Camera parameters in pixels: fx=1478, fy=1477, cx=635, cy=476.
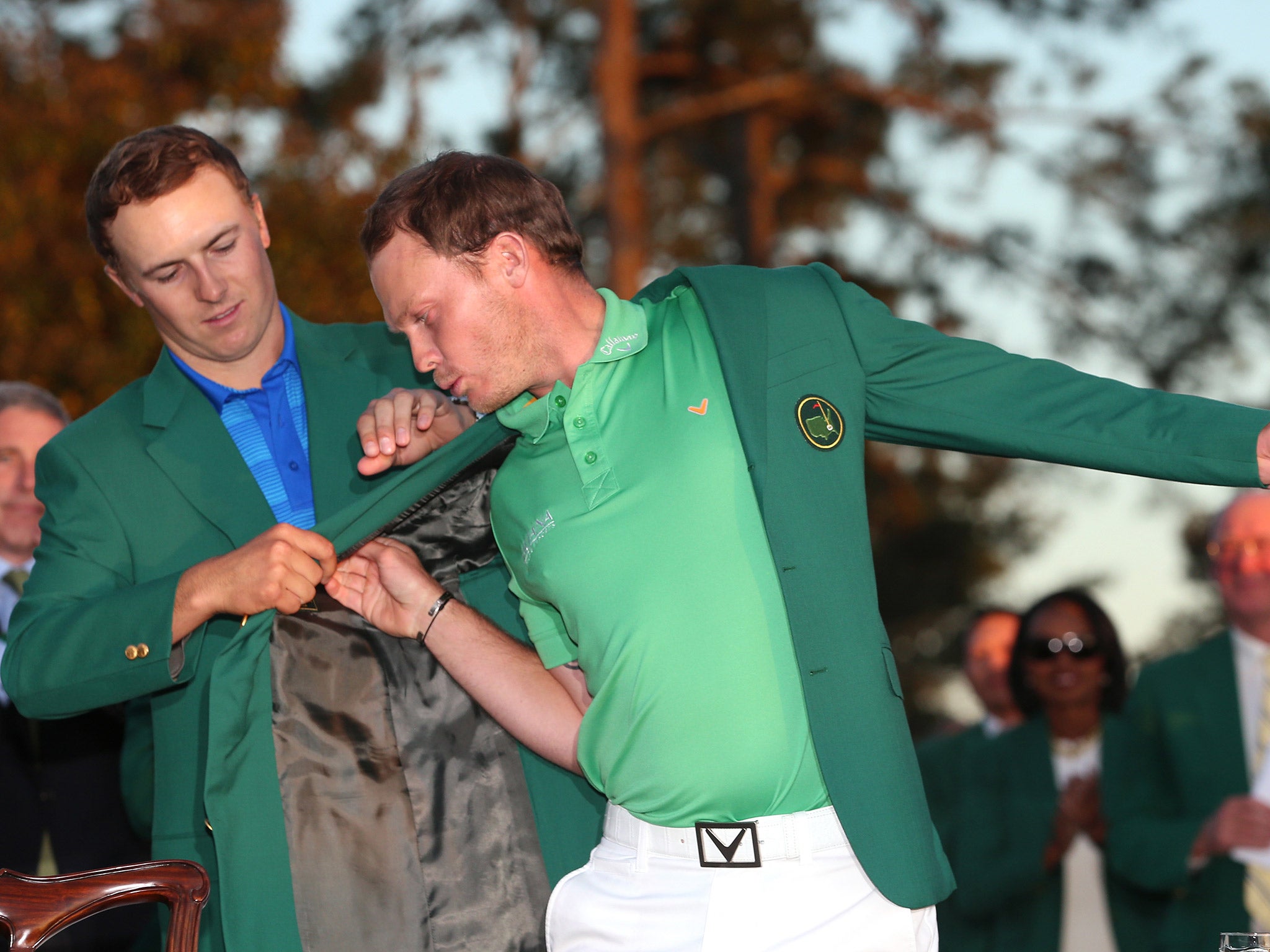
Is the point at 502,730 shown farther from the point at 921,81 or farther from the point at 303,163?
the point at 921,81

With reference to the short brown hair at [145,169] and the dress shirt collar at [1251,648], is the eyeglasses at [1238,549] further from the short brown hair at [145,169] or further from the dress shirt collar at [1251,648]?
the short brown hair at [145,169]

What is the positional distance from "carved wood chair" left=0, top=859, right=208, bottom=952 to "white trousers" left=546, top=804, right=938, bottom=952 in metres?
0.79

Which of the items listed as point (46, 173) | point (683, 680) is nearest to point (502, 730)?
point (683, 680)

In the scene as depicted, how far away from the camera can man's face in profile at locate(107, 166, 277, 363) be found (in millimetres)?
3188

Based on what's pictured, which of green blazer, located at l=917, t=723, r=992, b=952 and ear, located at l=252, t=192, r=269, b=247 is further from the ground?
ear, located at l=252, t=192, r=269, b=247

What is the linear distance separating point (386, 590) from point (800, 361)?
103 cm

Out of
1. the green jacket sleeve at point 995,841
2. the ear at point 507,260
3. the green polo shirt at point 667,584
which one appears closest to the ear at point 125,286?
the ear at point 507,260

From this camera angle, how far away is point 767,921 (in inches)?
92.4

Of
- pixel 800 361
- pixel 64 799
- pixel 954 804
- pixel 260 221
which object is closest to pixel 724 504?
pixel 800 361

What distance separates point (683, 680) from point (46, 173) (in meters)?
9.06

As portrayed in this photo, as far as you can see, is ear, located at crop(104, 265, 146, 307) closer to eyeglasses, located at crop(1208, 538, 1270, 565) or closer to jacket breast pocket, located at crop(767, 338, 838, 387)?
jacket breast pocket, located at crop(767, 338, 838, 387)

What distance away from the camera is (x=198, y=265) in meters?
3.19

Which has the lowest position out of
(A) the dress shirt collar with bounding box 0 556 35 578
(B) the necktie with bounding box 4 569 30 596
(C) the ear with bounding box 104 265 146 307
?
(B) the necktie with bounding box 4 569 30 596

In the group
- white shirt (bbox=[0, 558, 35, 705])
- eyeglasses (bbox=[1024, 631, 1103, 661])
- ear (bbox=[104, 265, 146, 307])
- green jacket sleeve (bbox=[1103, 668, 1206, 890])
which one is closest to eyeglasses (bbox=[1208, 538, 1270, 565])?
green jacket sleeve (bbox=[1103, 668, 1206, 890])
